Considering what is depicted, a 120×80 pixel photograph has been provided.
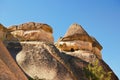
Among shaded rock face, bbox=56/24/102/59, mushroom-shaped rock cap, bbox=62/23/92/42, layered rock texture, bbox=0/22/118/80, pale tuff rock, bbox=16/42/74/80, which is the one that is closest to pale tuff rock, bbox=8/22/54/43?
layered rock texture, bbox=0/22/118/80

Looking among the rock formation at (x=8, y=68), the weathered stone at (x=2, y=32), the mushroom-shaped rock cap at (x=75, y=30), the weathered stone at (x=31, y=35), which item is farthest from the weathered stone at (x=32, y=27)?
the rock formation at (x=8, y=68)

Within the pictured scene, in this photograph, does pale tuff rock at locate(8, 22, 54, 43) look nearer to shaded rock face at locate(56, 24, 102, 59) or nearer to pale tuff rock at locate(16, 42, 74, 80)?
shaded rock face at locate(56, 24, 102, 59)

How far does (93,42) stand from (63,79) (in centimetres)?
919

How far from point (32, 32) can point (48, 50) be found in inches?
146

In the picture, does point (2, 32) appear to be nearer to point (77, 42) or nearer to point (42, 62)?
point (42, 62)

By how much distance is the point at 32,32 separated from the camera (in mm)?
22594

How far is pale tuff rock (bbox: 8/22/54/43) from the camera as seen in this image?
22359 mm

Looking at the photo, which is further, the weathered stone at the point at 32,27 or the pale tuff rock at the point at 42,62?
the weathered stone at the point at 32,27

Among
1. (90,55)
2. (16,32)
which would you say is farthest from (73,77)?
(16,32)

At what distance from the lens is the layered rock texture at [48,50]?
17.9 meters

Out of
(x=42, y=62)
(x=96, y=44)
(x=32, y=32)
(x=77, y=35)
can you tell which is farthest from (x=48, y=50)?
(x=96, y=44)

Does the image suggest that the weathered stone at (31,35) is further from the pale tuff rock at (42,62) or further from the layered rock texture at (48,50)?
the pale tuff rock at (42,62)

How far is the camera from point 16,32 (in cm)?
2305

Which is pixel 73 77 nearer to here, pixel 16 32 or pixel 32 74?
pixel 32 74
